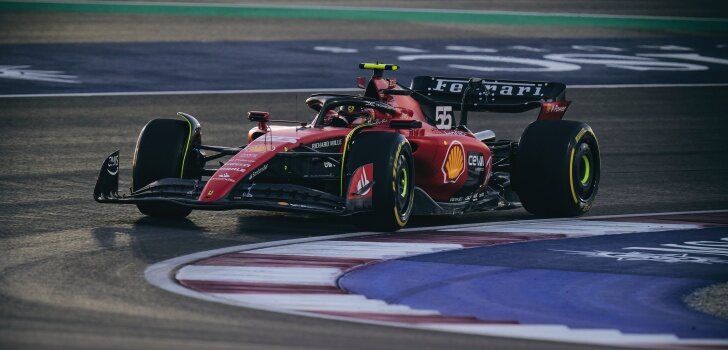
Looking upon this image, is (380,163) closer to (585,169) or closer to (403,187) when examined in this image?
(403,187)

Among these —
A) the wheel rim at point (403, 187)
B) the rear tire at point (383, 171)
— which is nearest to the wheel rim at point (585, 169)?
the wheel rim at point (403, 187)

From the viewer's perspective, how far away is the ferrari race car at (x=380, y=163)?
1256cm

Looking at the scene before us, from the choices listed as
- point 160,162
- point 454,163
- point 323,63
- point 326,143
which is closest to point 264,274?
point 326,143

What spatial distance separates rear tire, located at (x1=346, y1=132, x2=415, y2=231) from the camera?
12549 mm

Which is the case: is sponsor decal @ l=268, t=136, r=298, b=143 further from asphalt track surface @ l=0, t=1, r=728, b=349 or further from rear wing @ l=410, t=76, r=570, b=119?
rear wing @ l=410, t=76, r=570, b=119

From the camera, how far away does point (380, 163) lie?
12.5 meters

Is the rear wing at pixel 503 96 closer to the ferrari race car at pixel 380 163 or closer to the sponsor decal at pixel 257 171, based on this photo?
the ferrari race car at pixel 380 163

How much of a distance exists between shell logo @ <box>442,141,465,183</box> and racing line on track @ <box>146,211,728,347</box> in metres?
0.48

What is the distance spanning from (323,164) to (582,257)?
240 centimetres

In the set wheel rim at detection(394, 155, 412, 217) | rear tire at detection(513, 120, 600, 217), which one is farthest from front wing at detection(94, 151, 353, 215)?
rear tire at detection(513, 120, 600, 217)

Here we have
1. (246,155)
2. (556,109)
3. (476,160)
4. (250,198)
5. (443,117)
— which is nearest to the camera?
(250,198)

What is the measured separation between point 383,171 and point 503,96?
3.04 meters

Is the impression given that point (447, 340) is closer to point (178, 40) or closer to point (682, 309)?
point (682, 309)

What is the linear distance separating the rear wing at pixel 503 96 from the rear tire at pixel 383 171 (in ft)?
7.76
